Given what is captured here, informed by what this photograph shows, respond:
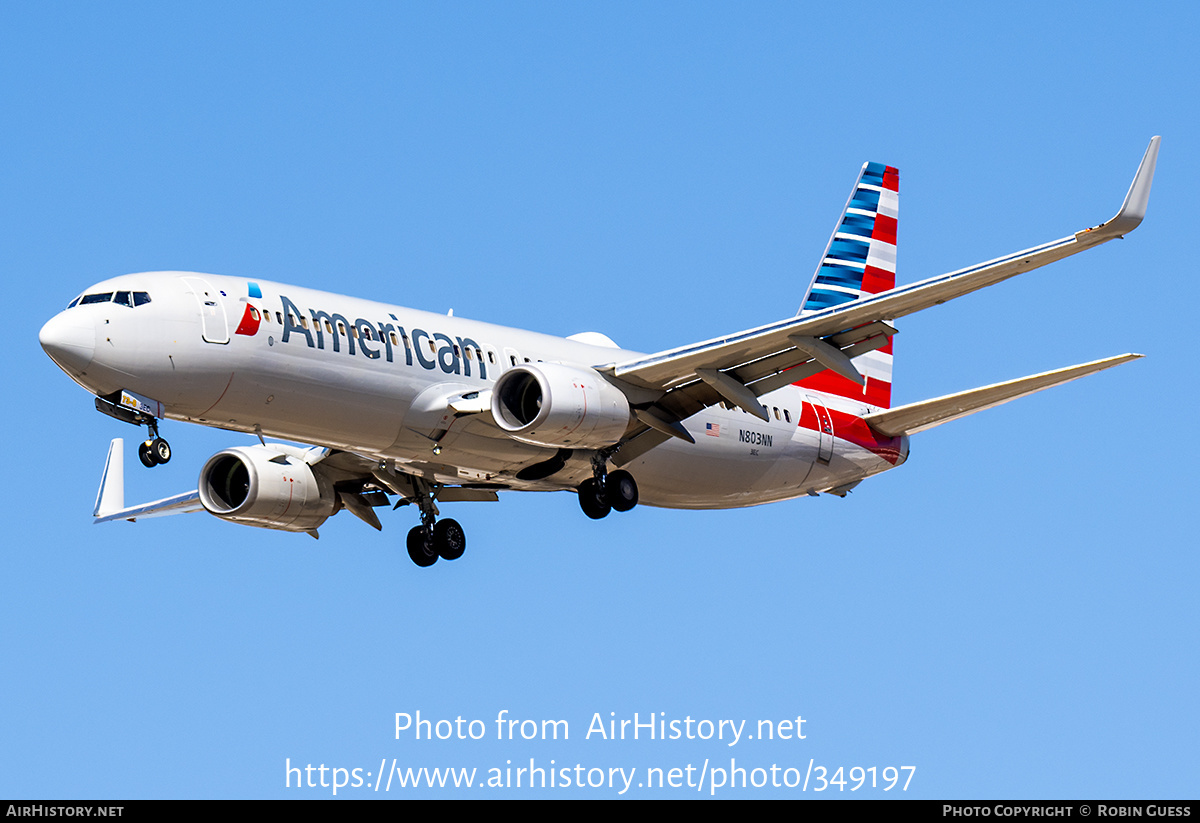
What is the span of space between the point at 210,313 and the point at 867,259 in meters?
22.9

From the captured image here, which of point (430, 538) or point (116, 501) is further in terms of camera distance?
point (116, 501)

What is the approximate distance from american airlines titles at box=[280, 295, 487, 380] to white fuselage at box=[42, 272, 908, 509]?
3cm

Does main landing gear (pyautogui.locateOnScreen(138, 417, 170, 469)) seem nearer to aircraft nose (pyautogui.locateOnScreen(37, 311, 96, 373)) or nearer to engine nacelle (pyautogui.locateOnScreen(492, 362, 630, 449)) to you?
aircraft nose (pyautogui.locateOnScreen(37, 311, 96, 373))

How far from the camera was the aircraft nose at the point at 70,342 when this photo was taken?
3125 cm

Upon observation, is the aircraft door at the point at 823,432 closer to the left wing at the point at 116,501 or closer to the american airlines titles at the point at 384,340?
the american airlines titles at the point at 384,340

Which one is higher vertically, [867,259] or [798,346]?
[867,259]

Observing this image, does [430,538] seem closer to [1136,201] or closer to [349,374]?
[349,374]

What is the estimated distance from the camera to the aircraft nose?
31250mm

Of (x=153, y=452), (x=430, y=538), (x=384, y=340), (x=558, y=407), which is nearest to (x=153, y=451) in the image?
(x=153, y=452)

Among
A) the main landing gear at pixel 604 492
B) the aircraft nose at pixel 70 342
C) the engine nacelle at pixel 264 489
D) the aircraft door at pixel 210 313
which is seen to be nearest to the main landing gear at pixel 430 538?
the engine nacelle at pixel 264 489

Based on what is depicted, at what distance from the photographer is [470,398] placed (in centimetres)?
3559

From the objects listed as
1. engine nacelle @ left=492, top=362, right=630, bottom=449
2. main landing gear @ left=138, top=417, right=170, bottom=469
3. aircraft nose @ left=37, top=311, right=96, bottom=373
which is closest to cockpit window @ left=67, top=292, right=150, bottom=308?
aircraft nose @ left=37, top=311, right=96, bottom=373

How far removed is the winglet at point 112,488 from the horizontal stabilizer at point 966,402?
20.7m
